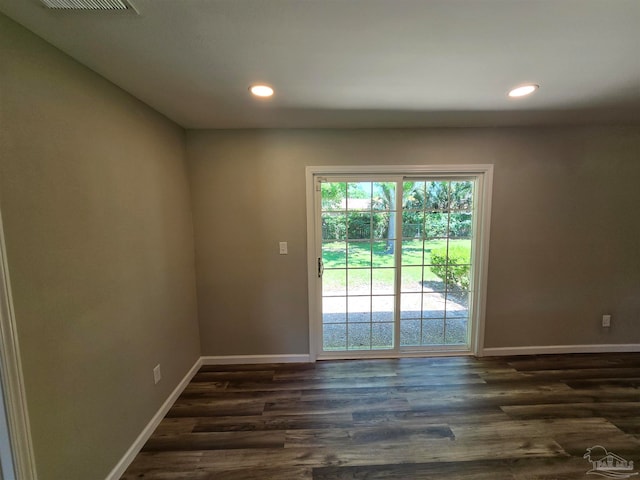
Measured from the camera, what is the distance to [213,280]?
100 inches

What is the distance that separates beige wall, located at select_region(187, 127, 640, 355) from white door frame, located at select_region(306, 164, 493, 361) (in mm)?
69

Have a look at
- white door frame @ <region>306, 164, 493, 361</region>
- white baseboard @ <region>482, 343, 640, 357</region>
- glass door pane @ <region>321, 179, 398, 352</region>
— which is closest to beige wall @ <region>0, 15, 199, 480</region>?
white door frame @ <region>306, 164, 493, 361</region>

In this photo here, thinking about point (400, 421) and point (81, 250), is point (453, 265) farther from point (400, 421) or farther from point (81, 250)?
point (81, 250)

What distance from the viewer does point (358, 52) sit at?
1.25 metres

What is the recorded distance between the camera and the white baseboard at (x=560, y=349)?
106 inches

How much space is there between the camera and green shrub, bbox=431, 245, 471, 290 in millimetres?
2635

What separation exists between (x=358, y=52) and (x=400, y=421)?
2358mm

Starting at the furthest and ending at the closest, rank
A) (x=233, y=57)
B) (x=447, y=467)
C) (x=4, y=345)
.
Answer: (x=447, y=467) → (x=233, y=57) → (x=4, y=345)

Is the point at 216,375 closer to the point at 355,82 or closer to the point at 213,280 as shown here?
the point at 213,280

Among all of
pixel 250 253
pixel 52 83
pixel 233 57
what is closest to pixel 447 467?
pixel 250 253

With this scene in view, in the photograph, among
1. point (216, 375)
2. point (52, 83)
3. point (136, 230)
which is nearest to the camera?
point (52, 83)

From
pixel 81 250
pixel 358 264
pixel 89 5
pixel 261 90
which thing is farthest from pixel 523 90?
pixel 81 250

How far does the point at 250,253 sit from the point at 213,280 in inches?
18.2

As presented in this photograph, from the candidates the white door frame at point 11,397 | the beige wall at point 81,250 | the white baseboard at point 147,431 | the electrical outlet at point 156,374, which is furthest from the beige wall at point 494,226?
the white door frame at point 11,397
